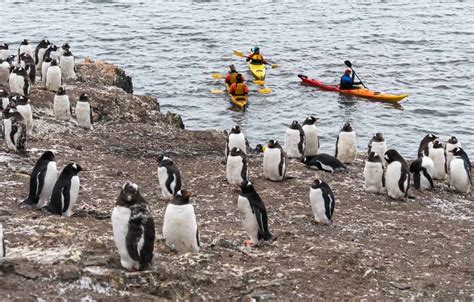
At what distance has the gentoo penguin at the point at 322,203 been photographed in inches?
516

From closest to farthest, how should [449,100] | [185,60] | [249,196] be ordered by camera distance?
[249,196]
[449,100]
[185,60]

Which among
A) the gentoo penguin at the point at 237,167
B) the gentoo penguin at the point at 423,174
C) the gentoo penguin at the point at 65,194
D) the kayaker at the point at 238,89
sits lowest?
the kayaker at the point at 238,89

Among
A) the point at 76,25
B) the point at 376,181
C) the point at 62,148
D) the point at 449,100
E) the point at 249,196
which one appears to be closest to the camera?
the point at 249,196

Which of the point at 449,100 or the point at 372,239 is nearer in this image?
the point at 372,239

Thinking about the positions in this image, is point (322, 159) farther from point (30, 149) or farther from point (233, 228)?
point (30, 149)

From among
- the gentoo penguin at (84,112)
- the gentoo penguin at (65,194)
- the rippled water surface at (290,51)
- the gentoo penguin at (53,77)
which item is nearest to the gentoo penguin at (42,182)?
the gentoo penguin at (65,194)

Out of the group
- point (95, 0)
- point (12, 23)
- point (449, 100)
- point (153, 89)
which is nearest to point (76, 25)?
point (12, 23)

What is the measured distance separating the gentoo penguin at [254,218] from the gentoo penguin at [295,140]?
6520mm

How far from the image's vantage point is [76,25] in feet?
152

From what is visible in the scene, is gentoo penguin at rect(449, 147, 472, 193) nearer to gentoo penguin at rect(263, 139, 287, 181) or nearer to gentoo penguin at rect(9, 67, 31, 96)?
gentoo penguin at rect(263, 139, 287, 181)

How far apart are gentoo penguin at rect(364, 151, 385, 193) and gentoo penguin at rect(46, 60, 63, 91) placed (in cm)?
961

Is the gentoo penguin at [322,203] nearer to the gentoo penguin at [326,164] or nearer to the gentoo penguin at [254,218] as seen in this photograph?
the gentoo penguin at [254,218]

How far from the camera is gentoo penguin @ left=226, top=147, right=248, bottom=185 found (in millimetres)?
15305

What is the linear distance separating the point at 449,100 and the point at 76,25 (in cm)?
2448
